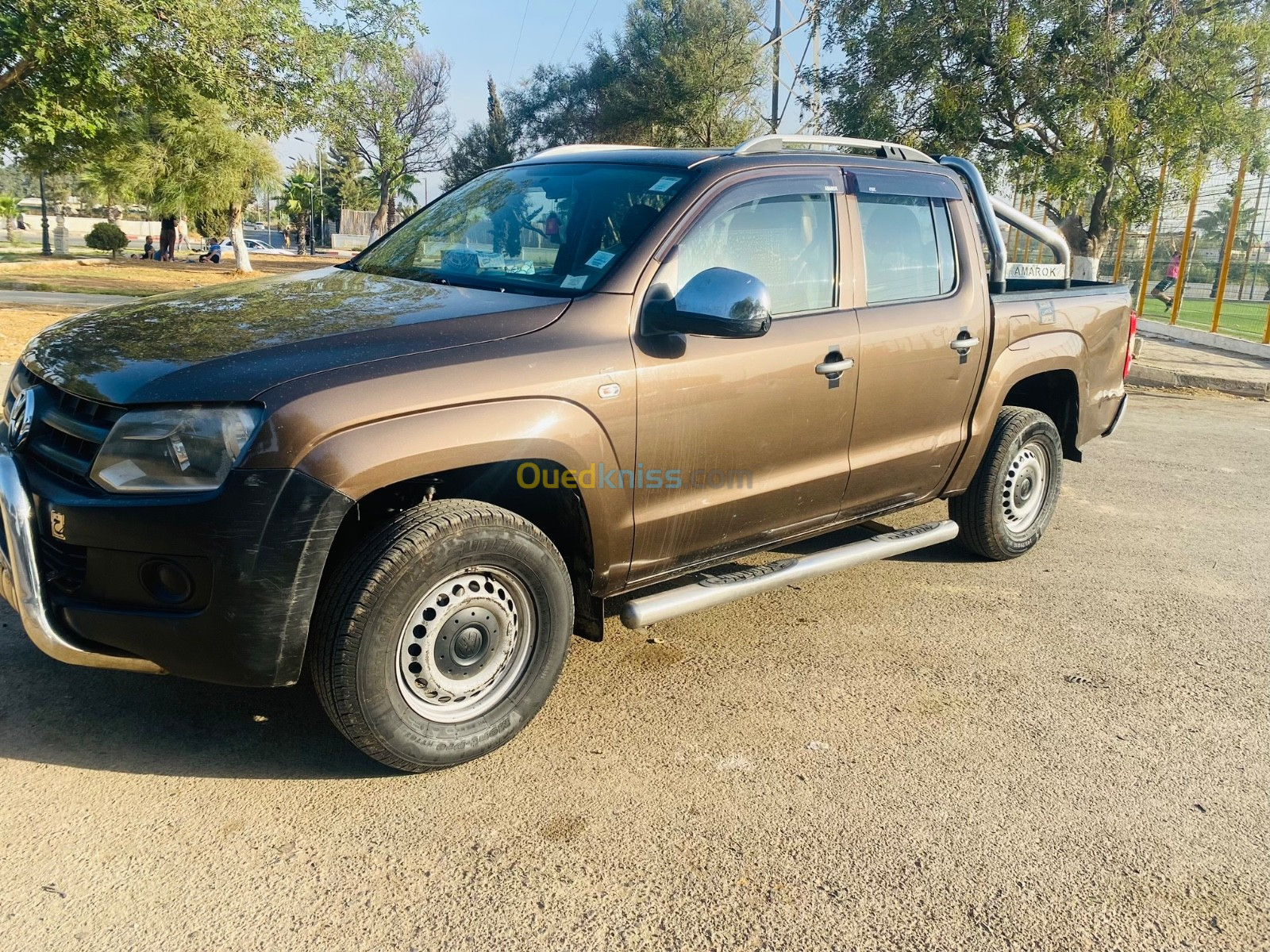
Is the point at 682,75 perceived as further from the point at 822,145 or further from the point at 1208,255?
the point at 822,145

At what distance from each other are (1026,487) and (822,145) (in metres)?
2.15

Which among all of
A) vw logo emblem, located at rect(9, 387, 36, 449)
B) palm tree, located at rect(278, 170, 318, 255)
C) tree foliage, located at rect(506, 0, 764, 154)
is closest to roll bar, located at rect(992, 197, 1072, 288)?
vw logo emblem, located at rect(9, 387, 36, 449)

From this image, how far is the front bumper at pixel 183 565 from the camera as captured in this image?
2617mm

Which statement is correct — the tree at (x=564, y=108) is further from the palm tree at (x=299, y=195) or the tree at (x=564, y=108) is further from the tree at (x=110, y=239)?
the palm tree at (x=299, y=195)

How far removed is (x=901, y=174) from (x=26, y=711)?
397 centimetres

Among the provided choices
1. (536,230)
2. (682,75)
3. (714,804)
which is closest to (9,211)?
(682,75)

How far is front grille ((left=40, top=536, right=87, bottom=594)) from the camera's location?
2787 millimetres

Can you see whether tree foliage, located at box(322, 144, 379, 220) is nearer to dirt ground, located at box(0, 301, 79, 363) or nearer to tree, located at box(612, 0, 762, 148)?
tree, located at box(612, 0, 762, 148)

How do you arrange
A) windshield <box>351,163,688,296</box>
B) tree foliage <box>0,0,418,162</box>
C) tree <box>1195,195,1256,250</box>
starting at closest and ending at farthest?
windshield <box>351,163,688,296</box> → tree foliage <box>0,0,418,162</box> → tree <box>1195,195,1256,250</box>

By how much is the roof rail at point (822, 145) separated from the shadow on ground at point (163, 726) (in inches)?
103

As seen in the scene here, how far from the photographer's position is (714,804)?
2.97m

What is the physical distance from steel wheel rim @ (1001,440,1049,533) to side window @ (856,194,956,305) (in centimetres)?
112

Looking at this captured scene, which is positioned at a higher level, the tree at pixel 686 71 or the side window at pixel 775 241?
the tree at pixel 686 71

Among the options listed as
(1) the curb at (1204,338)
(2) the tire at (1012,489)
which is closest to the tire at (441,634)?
(2) the tire at (1012,489)
